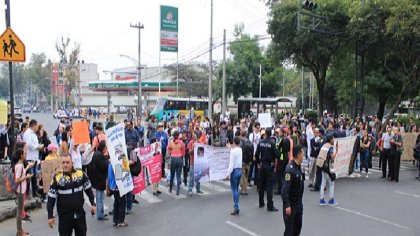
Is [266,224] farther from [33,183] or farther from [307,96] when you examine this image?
[307,96]

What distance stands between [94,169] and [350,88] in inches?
1263

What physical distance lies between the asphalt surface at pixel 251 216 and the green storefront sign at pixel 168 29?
2543 cm

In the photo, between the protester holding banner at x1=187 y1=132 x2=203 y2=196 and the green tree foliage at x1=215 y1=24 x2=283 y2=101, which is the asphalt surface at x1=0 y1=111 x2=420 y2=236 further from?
the green tree foliage at x1=215 y1=24 x2=283 y2=101

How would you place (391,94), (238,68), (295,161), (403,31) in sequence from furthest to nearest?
1. (238,68)
2. (391,94)
3. (403,31)
4. (295,161)

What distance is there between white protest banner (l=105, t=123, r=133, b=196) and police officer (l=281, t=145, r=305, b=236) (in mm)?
3573

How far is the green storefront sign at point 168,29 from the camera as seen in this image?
1422 inches

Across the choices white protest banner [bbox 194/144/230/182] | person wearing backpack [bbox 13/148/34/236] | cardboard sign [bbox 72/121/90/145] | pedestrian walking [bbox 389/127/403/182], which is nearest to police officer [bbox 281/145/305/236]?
person wearing backpack [bbox 13/148/34/236]

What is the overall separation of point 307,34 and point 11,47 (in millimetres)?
20701

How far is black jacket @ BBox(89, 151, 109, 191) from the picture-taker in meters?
9.04

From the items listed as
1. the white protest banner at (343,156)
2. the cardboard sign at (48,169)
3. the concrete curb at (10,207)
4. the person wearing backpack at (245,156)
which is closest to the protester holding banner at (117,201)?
the cardboard sign at (48,169)

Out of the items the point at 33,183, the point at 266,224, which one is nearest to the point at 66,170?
the point at 266,224

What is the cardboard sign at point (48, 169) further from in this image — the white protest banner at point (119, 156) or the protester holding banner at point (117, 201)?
the white protest banner at point (119, 156)

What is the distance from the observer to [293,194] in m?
6.88

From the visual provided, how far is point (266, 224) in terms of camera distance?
9102 millimetres
